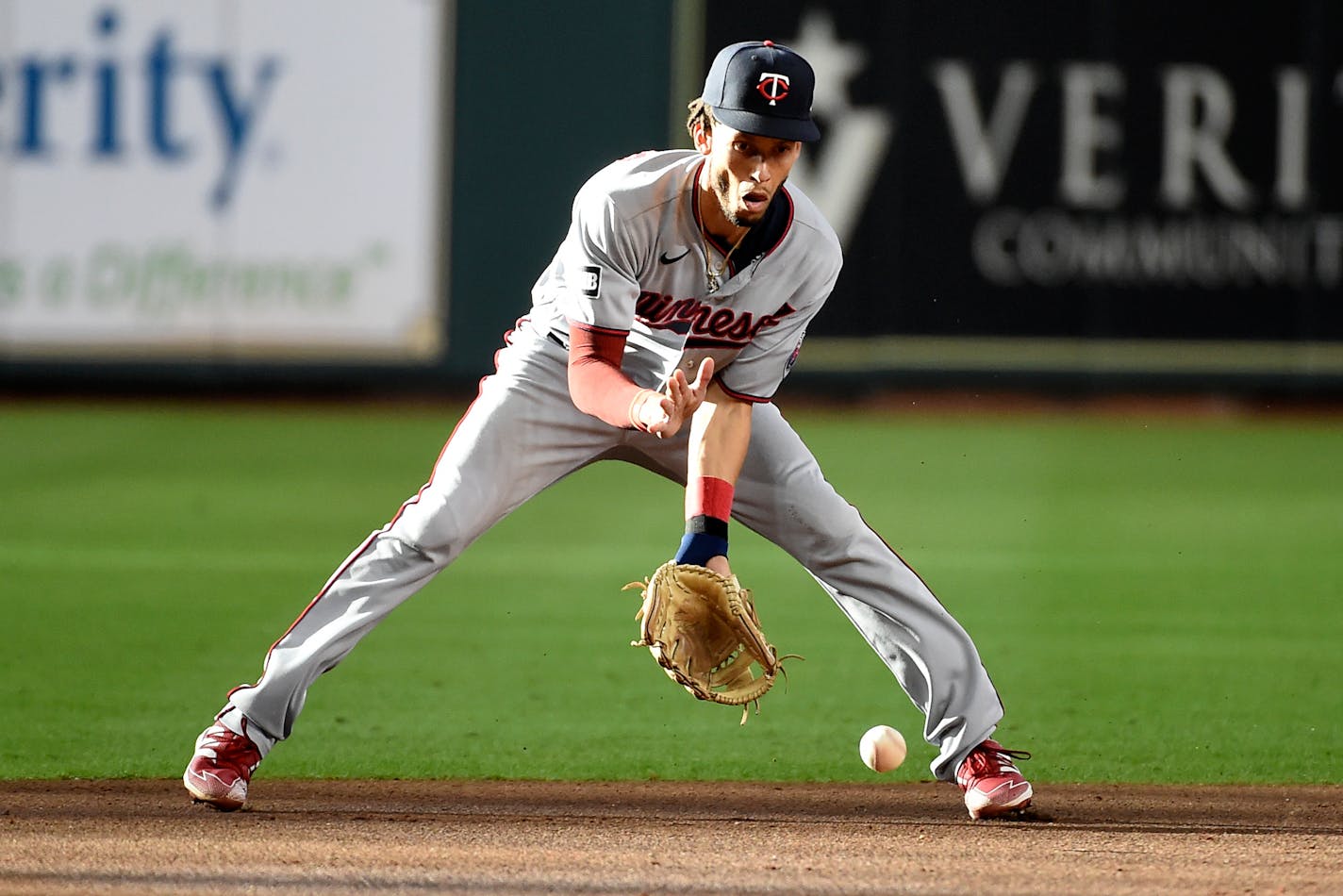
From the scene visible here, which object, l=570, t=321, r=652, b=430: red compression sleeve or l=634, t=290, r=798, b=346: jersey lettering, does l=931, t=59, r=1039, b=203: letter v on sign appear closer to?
l=634, t=290, r=798, b=346: jersey lettering

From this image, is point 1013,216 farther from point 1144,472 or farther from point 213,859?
point 213,859

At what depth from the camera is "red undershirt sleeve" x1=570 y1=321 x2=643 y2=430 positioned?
4188 mm

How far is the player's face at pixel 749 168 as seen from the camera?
419 centimetres

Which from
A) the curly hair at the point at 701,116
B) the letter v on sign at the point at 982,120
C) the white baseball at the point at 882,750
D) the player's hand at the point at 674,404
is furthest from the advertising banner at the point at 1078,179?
the player's hand at the point at 674,404

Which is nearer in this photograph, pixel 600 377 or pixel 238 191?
pixel 600 377

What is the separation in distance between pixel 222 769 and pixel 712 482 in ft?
4.25

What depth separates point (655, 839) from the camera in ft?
14.1

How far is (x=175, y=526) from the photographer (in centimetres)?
956

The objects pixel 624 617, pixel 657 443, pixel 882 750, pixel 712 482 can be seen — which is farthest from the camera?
pixel 624 617

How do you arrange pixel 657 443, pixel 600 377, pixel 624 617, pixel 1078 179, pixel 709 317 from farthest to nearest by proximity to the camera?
pixel 1078 179 < pixel 624 617 < pixel 657 443 < pixel 709 317 < pixel 600 377

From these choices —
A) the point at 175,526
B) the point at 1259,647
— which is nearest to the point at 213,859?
the point at 1259,647

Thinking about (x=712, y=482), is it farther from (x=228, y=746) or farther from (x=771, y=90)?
(x=228, y=746)

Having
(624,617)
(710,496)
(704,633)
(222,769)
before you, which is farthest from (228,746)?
(624,617)

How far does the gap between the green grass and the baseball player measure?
559mm
